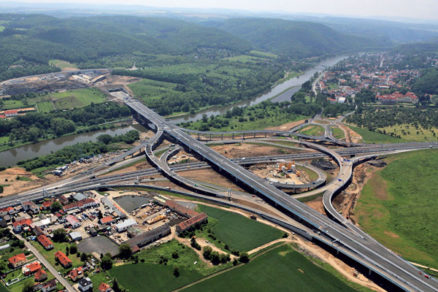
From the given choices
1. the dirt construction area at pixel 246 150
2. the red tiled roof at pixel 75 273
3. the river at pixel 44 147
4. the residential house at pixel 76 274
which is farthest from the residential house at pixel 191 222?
the river at pixel 44 147

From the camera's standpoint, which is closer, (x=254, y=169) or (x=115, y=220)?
(x=115, y=220)

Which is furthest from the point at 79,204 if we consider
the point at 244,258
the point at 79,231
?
the point at 244,258

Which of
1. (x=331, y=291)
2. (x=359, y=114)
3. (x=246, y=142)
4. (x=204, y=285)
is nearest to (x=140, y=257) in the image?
(x=204, y=285)

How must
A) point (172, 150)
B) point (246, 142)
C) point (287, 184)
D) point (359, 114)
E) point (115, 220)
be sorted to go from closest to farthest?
point (115, 220)
point (287, 184)
point (172, 150)
point (246, 142)
point (359, 114)

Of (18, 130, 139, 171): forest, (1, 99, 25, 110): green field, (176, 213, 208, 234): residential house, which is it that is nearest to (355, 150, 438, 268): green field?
(176, 213, 208, 234): residential house

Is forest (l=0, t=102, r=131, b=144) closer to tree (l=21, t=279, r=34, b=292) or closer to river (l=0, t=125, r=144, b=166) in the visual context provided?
river (l=0, t=125, r=144, b=166)

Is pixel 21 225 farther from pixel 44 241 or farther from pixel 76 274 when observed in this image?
pixel 76 274

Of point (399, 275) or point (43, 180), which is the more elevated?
point (399, 275)

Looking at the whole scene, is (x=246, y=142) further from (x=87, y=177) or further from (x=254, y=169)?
(x=87, y=177)
